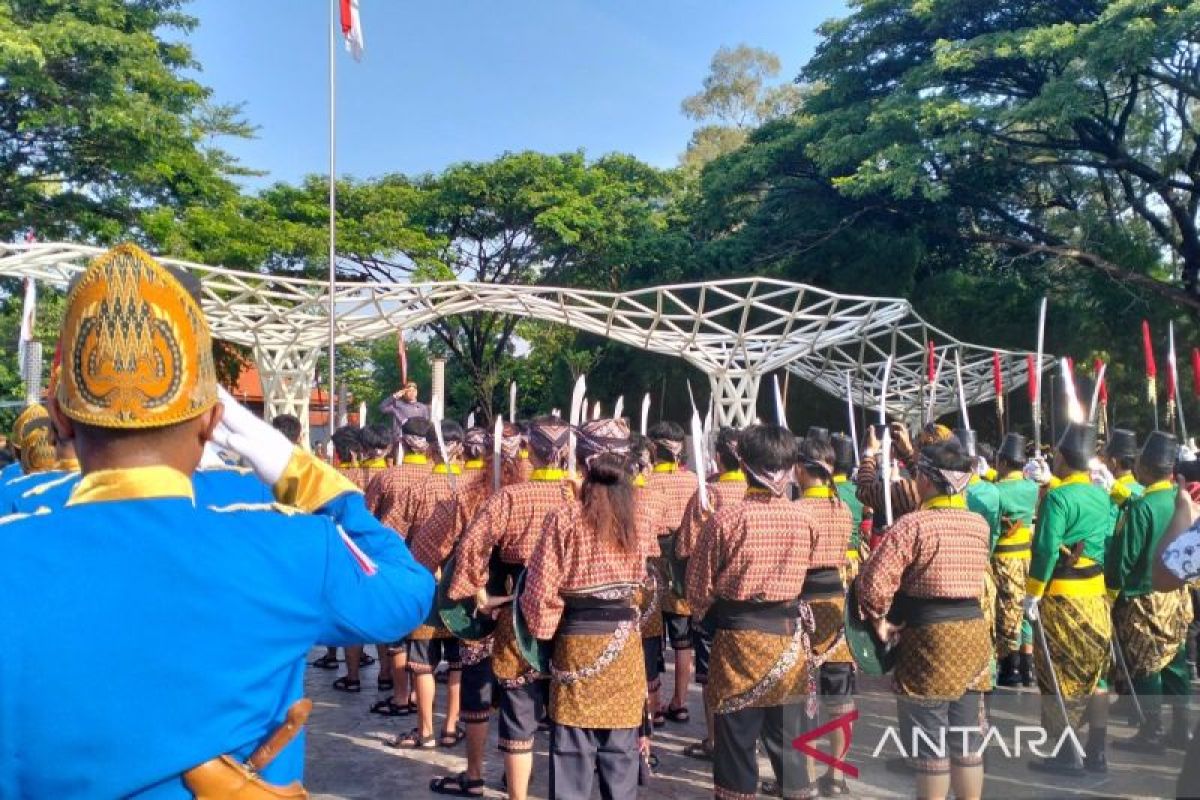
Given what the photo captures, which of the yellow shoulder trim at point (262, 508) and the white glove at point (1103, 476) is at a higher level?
the yellow shoulder trim at point (262, 508)

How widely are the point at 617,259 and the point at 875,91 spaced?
675 centimetres

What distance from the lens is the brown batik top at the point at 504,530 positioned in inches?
183

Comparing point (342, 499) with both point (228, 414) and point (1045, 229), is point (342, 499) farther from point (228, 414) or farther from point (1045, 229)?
point (1045, 229)

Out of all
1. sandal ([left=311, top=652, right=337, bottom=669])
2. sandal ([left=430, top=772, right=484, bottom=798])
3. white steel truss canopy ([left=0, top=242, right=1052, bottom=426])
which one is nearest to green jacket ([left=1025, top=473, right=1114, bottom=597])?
sandal ([left=430, top=772, right=484, bottom=798])

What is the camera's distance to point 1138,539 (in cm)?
561

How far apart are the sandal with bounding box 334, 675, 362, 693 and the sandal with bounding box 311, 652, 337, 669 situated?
73cm

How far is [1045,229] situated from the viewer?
21203mm

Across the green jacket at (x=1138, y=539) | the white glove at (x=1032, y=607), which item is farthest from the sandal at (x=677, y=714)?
the green jacket at (x=1138, y=539)

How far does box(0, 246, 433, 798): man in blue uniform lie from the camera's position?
153cm

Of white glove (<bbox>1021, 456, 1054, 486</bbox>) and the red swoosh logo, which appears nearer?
the red swoosh logo

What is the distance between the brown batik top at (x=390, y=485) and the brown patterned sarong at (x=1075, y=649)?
378 centimetres

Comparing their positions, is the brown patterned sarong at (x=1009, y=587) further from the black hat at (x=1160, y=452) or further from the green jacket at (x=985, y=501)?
the black hat at (x=1160, y=452)

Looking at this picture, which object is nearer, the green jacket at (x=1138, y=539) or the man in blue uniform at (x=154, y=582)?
the man in blue uniform at (x=154, y=582)

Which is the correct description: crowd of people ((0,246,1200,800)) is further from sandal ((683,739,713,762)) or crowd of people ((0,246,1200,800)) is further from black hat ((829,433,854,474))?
sandal ((683,739,713,762))
